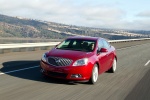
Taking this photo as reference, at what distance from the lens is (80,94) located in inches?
311

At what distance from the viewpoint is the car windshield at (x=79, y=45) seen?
10.1 m

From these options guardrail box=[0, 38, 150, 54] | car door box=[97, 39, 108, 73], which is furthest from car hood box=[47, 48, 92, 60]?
guardrail box=[0, 38, 150, 54]

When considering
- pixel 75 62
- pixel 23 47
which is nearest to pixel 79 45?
pixel 75 62

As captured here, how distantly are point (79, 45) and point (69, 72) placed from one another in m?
1.69

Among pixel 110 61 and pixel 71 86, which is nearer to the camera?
pixel 71 86

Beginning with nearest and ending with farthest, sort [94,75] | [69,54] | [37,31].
A: 1. [69,54]
2. [94,75]
3. [37,31]

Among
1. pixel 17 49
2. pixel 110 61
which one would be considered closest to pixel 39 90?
pixel 110 61

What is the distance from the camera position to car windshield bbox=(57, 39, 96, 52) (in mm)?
10102

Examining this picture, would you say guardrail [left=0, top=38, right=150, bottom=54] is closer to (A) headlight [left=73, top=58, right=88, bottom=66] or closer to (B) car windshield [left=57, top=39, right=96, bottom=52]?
(B) car windshield [left=57, top=39, right=96, bottom=52]

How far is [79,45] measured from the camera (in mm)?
10328

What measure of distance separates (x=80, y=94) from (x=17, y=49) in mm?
13790

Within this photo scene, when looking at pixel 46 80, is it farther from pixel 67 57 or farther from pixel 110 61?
pixel 110 61

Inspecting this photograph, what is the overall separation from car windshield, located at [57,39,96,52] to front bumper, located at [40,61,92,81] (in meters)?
1.09

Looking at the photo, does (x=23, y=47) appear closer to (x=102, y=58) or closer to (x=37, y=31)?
(x=102, y=58)
